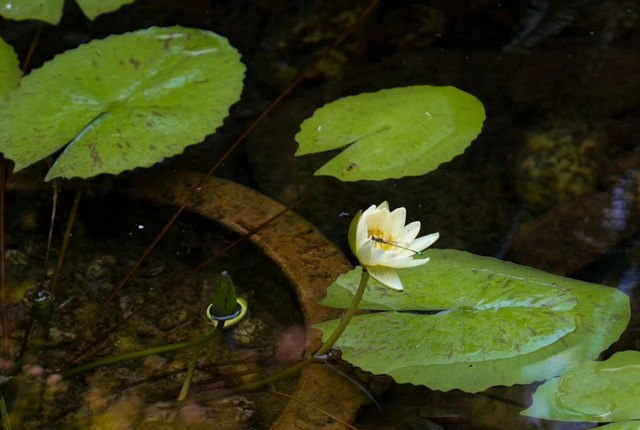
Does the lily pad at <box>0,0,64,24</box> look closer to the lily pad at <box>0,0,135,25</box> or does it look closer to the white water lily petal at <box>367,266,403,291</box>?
the lily pad at <box>0,0,135,25</box>

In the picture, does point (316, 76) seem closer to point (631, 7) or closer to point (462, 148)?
point (462, 148)

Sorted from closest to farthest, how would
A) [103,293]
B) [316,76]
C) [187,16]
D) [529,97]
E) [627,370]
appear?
[627,370], [103,293], [529,97], [316,76], [187,16]

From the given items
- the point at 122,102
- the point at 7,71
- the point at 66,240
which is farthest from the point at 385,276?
the point at 7,71

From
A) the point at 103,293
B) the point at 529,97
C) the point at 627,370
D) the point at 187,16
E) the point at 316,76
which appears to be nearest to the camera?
the point at 627,370

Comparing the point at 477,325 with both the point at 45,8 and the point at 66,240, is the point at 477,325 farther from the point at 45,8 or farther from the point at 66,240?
the point at 45,8

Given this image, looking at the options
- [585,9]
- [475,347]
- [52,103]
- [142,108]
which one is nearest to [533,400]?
[475,347]

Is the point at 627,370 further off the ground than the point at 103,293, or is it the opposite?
the point at 627,370
